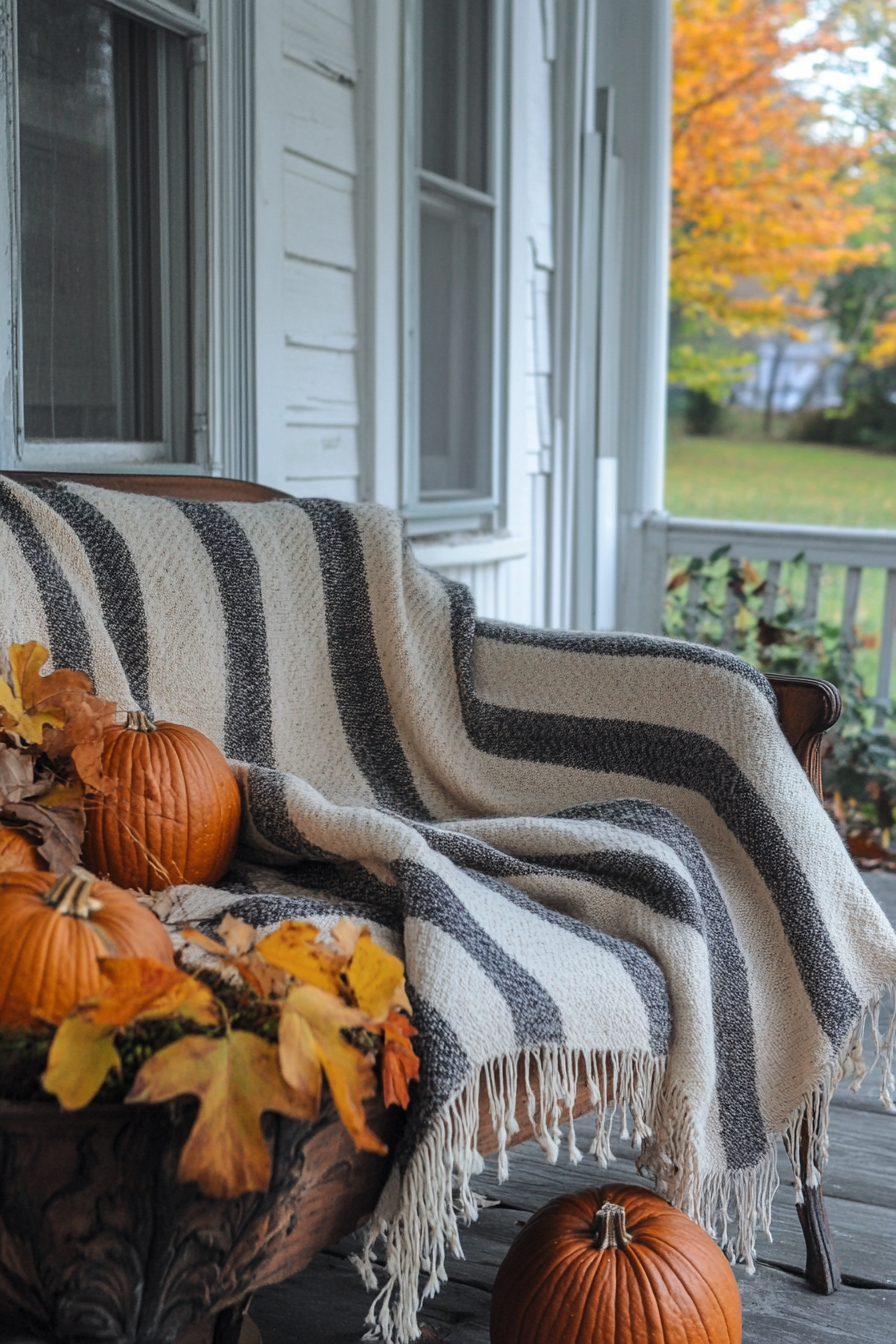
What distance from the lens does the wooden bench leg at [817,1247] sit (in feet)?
4.32

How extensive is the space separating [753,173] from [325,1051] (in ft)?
27.4

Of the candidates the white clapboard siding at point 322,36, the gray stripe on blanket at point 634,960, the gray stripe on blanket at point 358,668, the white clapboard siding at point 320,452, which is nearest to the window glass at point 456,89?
the white clapboard siding at point 322,36

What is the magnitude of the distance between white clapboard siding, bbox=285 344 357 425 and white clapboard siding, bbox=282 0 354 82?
0.51 meters

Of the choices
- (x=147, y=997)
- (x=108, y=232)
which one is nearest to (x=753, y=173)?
(x=108, y=232)

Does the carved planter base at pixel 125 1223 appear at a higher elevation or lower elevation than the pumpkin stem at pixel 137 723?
lower

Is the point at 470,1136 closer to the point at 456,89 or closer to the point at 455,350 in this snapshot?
the point at 455,350

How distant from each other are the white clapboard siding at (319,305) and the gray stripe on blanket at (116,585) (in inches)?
36.4

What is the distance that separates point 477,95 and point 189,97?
111cm

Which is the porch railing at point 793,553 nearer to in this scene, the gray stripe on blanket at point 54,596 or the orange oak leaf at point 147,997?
the gray stripe on blanket at point 54,596

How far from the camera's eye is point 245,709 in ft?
4.76

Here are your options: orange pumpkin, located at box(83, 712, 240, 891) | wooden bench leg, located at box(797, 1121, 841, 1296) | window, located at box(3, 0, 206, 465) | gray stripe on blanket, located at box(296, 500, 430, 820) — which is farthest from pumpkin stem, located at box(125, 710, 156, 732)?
wooden bench leg, located at box(797, 1121, 841, 1296)

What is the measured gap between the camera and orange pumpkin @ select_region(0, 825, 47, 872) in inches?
37.0

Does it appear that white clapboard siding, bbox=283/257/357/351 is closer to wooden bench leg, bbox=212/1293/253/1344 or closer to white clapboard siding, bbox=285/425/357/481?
white clapboard siding, bbox=285/425/357/481

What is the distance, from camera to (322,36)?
7.30 feet
